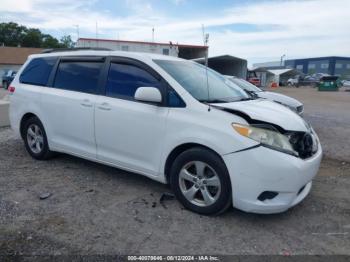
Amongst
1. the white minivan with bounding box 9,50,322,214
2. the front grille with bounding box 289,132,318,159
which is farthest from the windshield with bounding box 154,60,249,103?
the front grille with bounding box 289,132,318,159

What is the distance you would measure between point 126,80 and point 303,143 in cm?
232

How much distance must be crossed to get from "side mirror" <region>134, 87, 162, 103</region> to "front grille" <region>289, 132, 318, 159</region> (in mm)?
1573

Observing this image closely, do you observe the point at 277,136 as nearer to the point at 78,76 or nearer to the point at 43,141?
the point at 78,76

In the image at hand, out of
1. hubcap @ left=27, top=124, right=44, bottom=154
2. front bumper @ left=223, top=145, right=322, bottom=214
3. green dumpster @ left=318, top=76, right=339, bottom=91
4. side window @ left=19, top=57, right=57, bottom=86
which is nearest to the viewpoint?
front bumper @ left=223, top=145, right=322, bottom=214

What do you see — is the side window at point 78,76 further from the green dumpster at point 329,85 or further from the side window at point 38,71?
the green dumpster at point 329,85

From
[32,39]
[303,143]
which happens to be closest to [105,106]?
[303,143]

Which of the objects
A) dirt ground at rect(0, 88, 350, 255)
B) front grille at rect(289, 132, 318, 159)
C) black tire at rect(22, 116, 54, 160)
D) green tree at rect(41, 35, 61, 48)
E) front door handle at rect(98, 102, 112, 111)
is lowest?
dirt ground at rect(0, 88, 350, 255)

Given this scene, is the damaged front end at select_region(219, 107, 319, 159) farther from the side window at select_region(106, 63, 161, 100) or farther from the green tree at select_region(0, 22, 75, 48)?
the green tree at select_region(0, 22, 75, 48)

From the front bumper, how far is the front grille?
0.64ft

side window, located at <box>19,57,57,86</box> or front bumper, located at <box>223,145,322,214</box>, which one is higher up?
side window, located at <box>19,57,57,86</box>

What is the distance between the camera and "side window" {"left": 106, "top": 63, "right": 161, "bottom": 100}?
4.17 metres

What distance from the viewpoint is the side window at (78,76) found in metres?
4.68

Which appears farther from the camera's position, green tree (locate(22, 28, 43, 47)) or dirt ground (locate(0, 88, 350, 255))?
green tree (locate(22, 28, 43, 47))

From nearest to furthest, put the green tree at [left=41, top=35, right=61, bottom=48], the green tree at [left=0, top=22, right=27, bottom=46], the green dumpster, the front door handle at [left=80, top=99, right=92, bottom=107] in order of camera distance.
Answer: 1. the front door handle at [left=80, top=99, right=92, bottom=107]
2. the green dumpster
3. the green tree at [left=41, top=35, right=61, bottom=48]
4. the green tree at [left=0, top=22, right=27, bottom=46]
